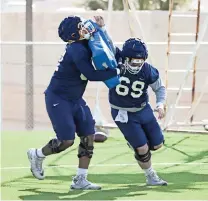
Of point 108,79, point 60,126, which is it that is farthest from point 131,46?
point 60,126

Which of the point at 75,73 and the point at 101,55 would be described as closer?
the point at 101,55

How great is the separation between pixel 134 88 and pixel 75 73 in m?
0.64

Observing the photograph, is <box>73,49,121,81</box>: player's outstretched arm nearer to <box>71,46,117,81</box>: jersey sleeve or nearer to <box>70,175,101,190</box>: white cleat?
<box>71,46,117,81</box>: jersey sleeve

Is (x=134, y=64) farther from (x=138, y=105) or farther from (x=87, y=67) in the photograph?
(x=87, y=67)

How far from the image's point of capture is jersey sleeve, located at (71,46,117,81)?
7.09 meters

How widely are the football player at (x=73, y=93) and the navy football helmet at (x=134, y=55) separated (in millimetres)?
275

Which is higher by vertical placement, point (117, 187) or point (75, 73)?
point (75, 73)

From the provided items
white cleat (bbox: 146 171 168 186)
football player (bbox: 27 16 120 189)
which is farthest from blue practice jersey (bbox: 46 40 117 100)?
white cleat (bbox: 146 171 168 186)

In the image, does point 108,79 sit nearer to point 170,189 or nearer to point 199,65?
point 170,189

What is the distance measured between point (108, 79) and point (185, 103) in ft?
28.8

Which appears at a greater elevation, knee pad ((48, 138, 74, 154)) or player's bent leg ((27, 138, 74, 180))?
knee pad ((48, 138, 74, 154))

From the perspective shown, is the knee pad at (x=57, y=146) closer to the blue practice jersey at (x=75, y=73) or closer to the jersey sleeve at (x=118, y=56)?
the blue practice jersey at (x=75, y=73)

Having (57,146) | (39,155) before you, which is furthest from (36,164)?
(57,146)

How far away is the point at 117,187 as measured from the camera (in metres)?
7.66
